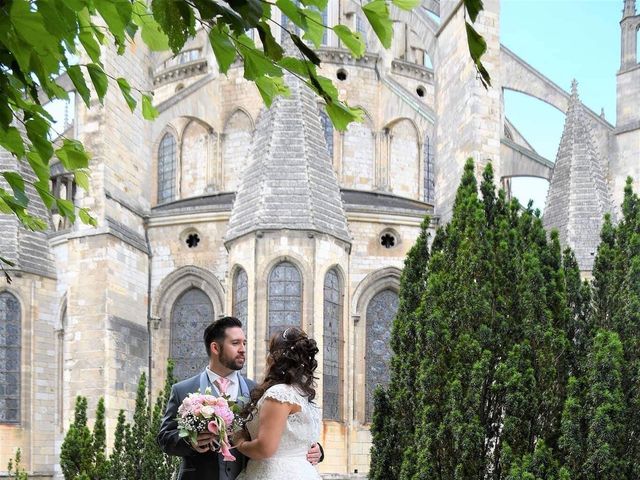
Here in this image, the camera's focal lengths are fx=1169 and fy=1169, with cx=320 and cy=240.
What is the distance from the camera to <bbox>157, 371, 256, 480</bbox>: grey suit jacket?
17.7ft

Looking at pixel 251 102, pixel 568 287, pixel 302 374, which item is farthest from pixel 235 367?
pixel 251 102

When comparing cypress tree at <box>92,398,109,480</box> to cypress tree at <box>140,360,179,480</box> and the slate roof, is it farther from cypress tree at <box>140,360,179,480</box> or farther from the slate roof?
the slate roof

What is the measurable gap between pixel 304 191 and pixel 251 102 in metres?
6.43

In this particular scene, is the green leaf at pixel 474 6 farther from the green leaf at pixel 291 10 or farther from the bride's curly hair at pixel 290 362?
the bride's curly hair at pixel 290 362

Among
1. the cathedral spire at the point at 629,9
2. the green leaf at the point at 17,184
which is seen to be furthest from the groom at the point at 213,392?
the cathedral spire at the point at 629,9

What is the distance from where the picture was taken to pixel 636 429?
9.76 meters

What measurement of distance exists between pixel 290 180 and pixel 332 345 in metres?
2.92

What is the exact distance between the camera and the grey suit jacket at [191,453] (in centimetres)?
540

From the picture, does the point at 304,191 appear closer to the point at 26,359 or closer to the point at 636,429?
the point at 26,359

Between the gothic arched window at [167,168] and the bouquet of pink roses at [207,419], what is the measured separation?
2099cm

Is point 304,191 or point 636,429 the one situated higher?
point 304,191

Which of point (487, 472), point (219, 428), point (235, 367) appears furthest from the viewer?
point (487, 472)

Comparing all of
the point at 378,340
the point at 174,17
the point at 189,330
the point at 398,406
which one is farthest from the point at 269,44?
the point at 189,330

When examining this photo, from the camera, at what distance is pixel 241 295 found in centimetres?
1994
